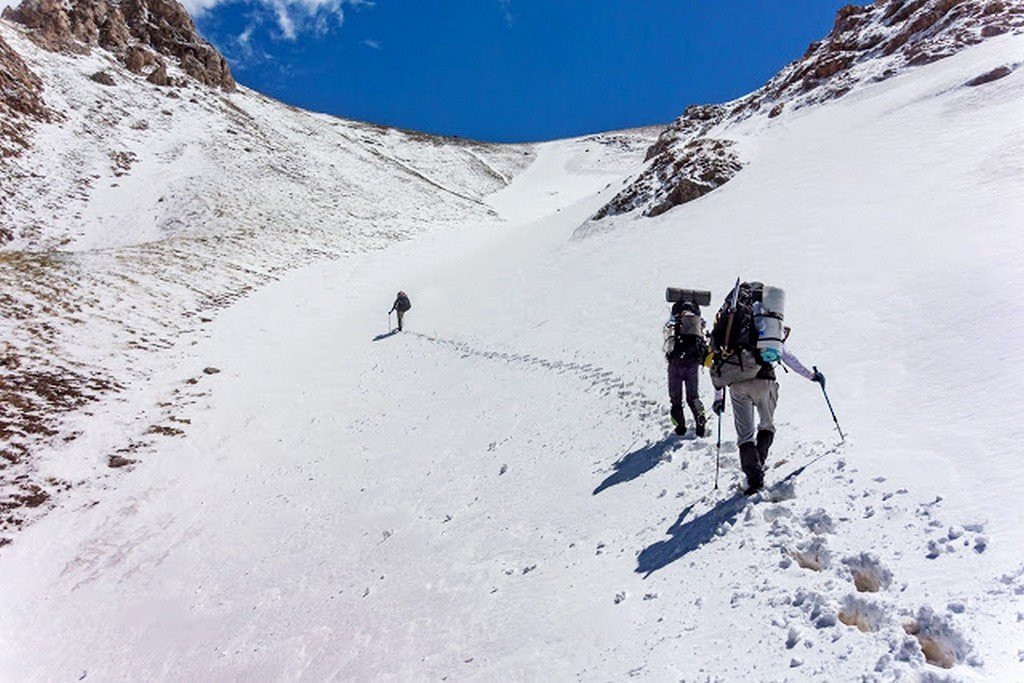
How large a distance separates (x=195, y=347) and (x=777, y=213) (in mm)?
16970

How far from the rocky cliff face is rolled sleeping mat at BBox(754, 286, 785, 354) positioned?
19.6 metres

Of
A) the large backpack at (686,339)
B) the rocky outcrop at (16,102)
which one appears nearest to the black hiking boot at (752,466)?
the large backpack at (686,339)

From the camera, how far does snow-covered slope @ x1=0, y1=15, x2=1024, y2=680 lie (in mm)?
4363

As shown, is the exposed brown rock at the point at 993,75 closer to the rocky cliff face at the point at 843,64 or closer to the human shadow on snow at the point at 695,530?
the rocky cliff face at the point at 843,64

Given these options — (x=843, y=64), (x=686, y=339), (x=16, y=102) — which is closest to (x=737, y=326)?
(x=686, y=339)

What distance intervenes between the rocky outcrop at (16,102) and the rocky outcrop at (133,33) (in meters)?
9.35

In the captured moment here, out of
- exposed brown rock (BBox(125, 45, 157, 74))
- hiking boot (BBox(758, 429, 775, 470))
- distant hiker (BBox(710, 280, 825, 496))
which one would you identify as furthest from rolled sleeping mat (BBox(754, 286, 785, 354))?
exposed brown rock (BBox(125, 45, 157, 74))

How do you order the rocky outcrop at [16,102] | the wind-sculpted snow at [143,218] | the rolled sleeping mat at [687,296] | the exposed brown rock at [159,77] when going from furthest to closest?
the exposed brown rock at [159,77] → the rocky outcrop at [16,102] → the wind-sculpted snow at [143,218] → the rolled sleeping mat at [687,296]

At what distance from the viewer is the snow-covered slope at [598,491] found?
4.36 m

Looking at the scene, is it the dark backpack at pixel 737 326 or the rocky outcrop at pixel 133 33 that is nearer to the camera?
the dark backpack at pixel 737 326

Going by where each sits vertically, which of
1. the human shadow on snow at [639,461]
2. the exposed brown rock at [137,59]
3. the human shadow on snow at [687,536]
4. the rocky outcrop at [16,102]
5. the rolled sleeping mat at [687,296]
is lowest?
the human shadow on snow at [687,536]

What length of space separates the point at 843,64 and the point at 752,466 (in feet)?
106

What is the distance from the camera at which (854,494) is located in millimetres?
5188

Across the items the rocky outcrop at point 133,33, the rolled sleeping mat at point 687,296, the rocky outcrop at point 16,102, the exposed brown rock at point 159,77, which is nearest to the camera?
the rolled sleeping mat at point 687,296
